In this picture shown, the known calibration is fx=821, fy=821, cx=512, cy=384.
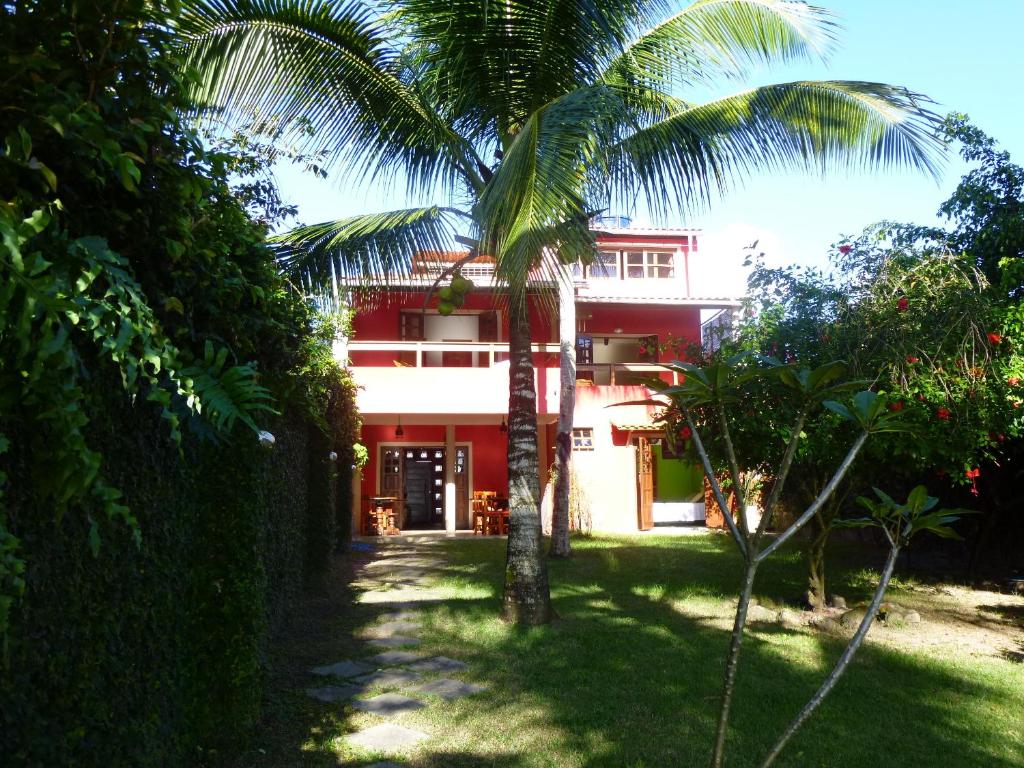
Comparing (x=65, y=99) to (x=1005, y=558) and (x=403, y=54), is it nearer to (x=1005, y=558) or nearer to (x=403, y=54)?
(x=403, y=54)

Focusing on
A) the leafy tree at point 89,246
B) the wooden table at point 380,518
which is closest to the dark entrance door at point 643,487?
the wooden table at point 380,518

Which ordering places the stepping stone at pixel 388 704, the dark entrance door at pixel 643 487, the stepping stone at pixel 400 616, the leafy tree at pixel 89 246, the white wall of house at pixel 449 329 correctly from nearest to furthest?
the leafy tree at pixel 89 246 → the stepping stone at pixel 388 704 → the stepping stone at pixel 400 616 → the dark entrance door at pixel 643 487 → the white wall of house at pixel 449 329

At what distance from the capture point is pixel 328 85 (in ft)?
23.6

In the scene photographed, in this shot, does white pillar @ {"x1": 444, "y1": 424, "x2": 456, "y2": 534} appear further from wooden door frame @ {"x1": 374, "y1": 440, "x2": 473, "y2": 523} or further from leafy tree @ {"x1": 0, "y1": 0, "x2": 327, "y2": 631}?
leafy tree @ {"x1": 0, "y1": 0, "x2": 327, "y2": 631}

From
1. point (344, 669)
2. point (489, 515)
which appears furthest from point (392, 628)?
point (489, 515)

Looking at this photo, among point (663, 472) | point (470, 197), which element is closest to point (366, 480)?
point (663, 472)

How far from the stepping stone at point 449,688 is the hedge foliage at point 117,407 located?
1.59m

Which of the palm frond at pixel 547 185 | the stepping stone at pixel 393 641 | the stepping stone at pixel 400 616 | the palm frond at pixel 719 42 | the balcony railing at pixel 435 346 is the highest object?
the palm frond at pixel 719 42

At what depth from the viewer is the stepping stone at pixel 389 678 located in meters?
5.86

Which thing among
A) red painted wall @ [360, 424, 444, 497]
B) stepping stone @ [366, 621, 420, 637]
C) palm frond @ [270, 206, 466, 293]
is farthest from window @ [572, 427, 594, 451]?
palm frond @ [270, 206, 466, 293]

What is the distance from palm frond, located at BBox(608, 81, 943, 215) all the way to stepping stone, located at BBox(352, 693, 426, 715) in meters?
4.29

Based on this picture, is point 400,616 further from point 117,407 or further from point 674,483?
point 674,483

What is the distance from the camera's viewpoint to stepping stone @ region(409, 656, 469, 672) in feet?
20.6

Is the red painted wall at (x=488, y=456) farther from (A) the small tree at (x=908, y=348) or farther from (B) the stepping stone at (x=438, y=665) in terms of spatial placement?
(B) the stepping stone at (x=438, y=665)
